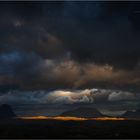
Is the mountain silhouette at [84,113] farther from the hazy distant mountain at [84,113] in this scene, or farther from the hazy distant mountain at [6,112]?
the hazy distant mountain at [6,112]

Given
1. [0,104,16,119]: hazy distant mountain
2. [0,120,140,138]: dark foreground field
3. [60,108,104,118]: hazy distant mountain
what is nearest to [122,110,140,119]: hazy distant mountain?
[0,120,140,138]: dark foreground field

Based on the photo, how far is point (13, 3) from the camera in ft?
37.5

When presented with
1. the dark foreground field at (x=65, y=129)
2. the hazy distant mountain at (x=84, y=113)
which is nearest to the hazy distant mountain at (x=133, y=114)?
the dark foreground field at (x=65, y=129)

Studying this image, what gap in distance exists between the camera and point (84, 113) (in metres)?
11.4

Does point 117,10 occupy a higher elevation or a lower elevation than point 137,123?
higher

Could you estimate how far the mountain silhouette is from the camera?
11.4 meters

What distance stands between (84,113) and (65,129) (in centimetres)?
71

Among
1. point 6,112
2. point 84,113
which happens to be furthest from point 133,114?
point 6,112

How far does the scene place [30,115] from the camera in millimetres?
11352

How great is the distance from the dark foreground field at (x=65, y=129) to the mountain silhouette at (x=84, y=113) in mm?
227

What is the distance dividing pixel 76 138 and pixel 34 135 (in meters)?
1.19

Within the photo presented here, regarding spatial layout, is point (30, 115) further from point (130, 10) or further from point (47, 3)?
point (130, 10)

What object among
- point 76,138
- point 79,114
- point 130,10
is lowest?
point 76,138

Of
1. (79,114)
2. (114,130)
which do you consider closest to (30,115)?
(79,114)
